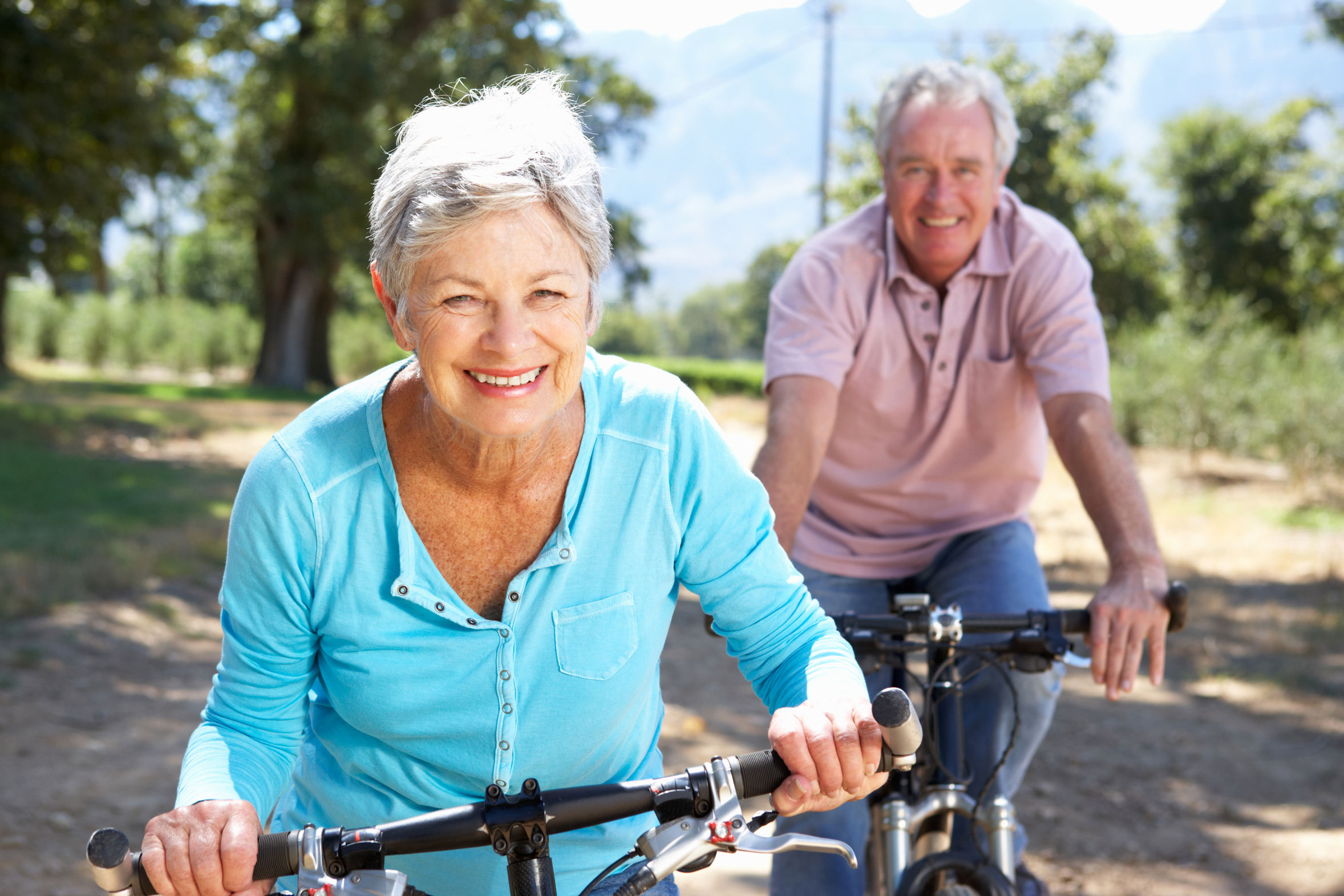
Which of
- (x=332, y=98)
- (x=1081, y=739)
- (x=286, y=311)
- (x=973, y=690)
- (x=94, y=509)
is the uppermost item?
(x=332, y=98)

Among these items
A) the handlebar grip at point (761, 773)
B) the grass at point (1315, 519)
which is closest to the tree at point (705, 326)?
the grass at point (1315, 519)

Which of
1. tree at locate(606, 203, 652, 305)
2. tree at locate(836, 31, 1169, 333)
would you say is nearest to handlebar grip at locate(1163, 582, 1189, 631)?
tree at locate(836, 31, 1169, 333)

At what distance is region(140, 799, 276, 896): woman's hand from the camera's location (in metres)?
1.50

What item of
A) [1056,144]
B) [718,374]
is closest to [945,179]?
[1056,144]

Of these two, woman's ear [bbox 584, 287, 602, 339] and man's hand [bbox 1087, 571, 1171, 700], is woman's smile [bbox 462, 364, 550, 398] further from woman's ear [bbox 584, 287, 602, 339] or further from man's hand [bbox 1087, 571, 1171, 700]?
man's hand [bbox 1087, 571, 1171, 700]

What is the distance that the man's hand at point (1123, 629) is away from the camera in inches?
96.0

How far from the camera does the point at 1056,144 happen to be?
11.8 metres

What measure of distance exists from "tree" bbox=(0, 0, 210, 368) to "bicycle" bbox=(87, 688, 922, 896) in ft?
40.6

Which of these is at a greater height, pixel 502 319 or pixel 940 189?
pixel 940 189

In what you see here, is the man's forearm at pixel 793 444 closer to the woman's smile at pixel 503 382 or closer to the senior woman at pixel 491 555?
the senior woman at pixel 491 555

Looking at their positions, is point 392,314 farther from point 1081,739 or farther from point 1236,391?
point 1236,391

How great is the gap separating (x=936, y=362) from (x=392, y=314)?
1.60m

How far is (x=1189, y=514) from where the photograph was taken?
11.7 meters

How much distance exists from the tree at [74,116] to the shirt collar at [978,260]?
446 inches
